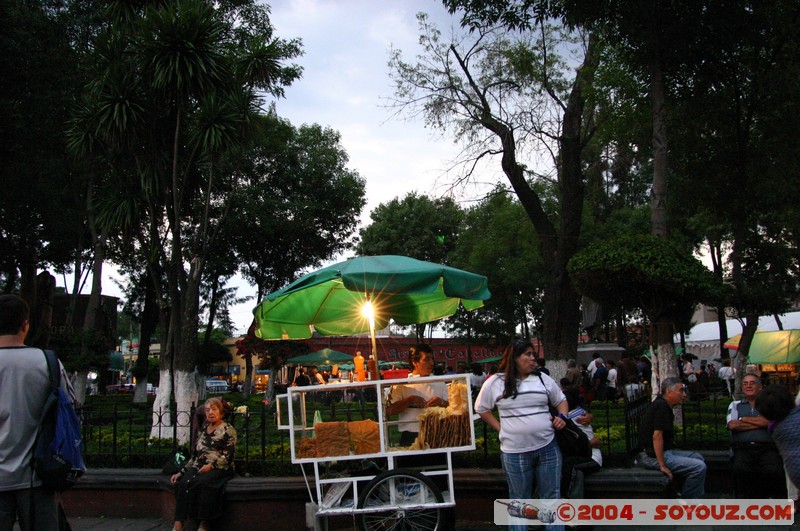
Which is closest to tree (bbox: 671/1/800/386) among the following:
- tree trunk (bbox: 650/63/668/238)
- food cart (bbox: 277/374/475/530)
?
tree trunk (bbox: 650/63/668/238)

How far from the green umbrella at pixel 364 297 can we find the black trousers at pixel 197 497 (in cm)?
187

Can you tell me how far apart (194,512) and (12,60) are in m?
13.3

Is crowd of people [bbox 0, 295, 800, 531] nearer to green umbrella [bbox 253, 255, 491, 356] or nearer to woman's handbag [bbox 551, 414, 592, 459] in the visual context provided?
woman's handbag [bbox 551, 414, 592, 459]

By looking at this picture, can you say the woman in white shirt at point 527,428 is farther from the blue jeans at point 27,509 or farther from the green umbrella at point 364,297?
the blue jeans at point 27,509

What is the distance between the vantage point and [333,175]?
29.8m

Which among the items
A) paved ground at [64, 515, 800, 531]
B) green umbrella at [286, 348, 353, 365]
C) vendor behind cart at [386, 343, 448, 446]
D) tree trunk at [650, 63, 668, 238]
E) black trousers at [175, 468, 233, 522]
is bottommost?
paved ground at [64, 515, 800, 531]

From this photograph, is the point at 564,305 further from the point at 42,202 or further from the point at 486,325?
the point at 486,325

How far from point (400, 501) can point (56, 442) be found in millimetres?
2973

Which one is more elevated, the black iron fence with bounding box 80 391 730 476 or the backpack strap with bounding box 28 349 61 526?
the backpack strap with bounding box 28 349 61 526

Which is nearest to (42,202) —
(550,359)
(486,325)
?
(550,359)

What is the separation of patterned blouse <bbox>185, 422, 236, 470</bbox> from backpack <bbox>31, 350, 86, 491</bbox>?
9.73 ft

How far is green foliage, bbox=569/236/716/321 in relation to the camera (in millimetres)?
9898

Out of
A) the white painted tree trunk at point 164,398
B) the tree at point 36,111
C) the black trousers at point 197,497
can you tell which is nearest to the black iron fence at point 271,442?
the black trousers at point 197,497

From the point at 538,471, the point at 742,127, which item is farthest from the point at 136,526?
the point at 742,127
